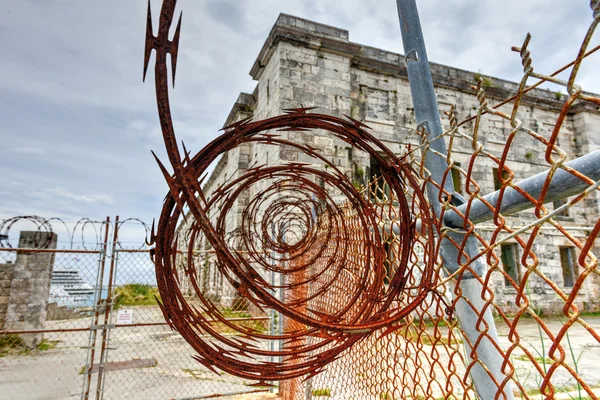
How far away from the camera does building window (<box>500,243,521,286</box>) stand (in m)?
10.8

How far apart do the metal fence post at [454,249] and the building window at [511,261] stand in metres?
11.6

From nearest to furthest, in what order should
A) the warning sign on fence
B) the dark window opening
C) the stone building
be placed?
the dark window opening
the warning sign on fence
the stone building

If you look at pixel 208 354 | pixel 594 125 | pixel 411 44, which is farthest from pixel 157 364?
pixel 594 125

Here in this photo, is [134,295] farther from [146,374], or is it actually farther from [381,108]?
[381,108]

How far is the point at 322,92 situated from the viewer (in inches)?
356

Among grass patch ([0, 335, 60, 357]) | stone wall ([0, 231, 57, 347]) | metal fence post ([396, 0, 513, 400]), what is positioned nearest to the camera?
metal fence post ([396, 0, 513, 400])

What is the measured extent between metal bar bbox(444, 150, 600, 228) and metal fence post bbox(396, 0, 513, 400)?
0.08 m

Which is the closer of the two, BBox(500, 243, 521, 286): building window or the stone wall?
the stone wall

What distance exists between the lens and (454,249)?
1130 mm

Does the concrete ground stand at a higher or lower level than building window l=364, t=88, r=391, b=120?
lower

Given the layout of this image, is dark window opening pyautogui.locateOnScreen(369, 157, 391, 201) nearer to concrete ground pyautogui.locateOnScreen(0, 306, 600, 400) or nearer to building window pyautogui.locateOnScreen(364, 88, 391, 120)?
building window pyautogui.locateOnScreen(364, 88, 391, 120)

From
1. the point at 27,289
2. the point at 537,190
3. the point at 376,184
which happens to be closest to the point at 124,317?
the point at 376,184

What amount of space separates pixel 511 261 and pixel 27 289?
14.3 metres

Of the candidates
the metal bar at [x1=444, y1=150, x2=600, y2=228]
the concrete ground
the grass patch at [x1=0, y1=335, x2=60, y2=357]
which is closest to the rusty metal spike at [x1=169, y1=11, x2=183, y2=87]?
the metal bar at [x1=444, y1=150, x2=600, y2=228]
